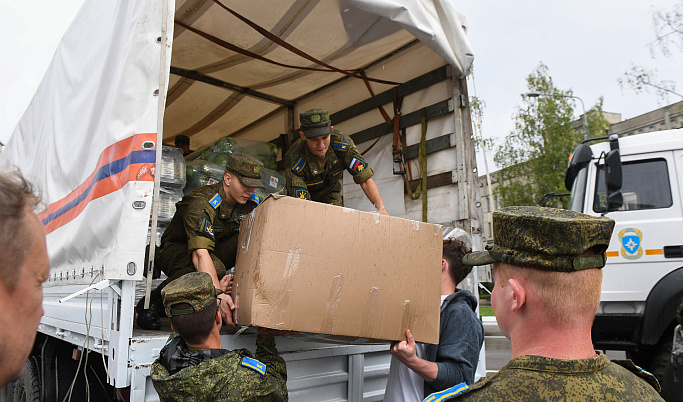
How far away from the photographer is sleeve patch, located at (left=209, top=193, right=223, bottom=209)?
2.76 metres

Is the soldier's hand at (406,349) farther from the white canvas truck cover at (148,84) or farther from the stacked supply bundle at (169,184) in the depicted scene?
the stacked supply bundle at (169,184)

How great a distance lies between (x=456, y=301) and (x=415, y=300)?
25 cm

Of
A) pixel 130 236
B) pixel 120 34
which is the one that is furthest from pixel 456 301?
pixel 120 34

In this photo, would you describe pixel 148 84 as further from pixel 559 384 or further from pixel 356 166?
pixel 559 384

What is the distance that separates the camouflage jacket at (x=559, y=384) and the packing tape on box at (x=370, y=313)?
799mm

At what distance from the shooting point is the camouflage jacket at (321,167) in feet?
11.2

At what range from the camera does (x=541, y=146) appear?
1572cm

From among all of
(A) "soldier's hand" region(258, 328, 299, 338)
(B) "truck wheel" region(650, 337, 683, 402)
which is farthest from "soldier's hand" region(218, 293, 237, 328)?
(B) "truck wheel" region(650, 337, 683, 402)

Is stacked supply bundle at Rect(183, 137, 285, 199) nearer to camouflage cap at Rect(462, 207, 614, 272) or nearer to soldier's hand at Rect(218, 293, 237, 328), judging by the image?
soldier's hand at Rect(218, 293, 237, 328)

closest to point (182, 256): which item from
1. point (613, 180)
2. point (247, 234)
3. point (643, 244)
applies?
point (247, 234)

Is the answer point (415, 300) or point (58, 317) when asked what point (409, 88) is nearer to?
point (415, 300)

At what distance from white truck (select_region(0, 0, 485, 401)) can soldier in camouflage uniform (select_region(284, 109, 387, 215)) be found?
0.62m

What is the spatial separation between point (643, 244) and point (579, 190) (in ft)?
2.27

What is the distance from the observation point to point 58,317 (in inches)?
111
